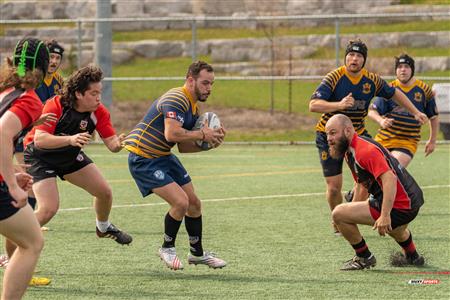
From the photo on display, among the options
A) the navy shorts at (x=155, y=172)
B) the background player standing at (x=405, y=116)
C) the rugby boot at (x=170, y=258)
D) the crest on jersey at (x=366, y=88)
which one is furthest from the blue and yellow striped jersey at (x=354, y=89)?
the rugby boot at (x=170, y=258)

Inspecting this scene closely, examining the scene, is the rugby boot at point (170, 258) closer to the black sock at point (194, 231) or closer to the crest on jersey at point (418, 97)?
the black sock at point (194, 231)

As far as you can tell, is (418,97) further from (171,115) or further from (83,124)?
(83,124)

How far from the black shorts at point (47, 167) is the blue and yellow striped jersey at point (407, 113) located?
4512mm

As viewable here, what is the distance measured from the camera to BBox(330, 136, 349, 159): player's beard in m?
8.88

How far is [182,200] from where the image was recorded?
30.7 feet

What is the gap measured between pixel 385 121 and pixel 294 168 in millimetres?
5918

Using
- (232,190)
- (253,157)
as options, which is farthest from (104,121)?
(253,157)

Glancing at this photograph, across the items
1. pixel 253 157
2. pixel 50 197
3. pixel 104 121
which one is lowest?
pixel 253 157

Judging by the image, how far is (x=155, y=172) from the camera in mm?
9477

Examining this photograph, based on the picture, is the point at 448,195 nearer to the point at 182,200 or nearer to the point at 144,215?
the point at 144,215

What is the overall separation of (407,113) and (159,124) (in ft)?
14.5

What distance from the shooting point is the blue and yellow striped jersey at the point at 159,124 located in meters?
9.32

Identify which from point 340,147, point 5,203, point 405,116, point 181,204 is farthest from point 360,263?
point 405,116

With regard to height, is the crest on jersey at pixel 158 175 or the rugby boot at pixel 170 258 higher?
the crest on jersey at pixel 158 175
